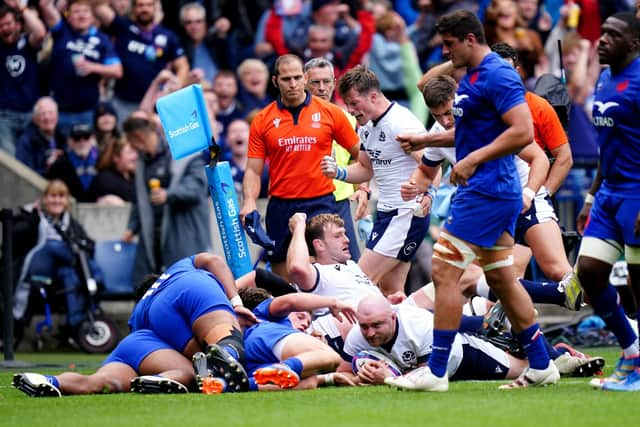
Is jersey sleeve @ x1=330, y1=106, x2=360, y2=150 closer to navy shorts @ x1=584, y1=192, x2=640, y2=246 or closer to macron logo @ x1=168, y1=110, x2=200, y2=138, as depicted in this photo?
macron logo @ x1=168, y1=110, x2=200, y2=138

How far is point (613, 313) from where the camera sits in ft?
31.9

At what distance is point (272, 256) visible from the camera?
13836mm

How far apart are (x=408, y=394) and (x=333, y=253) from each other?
2808 millimetres

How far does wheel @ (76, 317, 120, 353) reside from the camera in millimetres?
16297

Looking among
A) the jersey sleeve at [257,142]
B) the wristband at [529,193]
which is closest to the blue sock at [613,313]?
the wristband at [529,193]

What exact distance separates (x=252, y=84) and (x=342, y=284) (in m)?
7.99

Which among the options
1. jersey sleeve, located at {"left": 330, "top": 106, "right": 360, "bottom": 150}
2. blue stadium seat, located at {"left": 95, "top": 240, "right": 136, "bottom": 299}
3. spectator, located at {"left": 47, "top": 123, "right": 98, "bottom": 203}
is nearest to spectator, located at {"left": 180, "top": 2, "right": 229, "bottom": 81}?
spectator, located at {"left": 47, "top": 123, "right": 98, "bottom": 203}

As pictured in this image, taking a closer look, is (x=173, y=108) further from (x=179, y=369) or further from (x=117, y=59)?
(x=117, y=59)

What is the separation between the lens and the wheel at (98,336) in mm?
16297

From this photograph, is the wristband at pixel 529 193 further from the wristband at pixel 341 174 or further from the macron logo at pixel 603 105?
the wristband at pixel 341 174

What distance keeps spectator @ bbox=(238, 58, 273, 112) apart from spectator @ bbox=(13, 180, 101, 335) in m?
3.52

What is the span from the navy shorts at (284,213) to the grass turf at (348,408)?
3.58 meters

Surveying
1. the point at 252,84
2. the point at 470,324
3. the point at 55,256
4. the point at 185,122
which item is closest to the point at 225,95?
the point at 252,84

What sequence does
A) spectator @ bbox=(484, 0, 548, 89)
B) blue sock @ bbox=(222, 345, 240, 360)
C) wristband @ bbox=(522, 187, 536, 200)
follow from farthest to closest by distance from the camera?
1. spectator @ bbox=(484, 0, 548, 89)
2. wristband @ bbox=(522, 187, 536, 200)
3. blue sock @ bbox=(222, 345, 240, 360)
